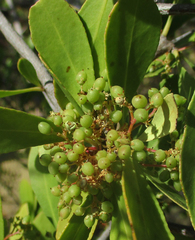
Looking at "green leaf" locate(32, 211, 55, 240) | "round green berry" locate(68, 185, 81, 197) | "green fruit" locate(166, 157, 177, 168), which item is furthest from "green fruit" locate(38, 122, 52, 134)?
"green leaf" locate(32, 211, 55, 240)

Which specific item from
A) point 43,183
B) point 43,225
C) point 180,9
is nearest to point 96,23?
point 180,9

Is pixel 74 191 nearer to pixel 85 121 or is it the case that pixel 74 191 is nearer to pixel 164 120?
pixel 85 121

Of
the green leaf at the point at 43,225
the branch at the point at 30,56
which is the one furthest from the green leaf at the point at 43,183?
the branch at the point at 30,56

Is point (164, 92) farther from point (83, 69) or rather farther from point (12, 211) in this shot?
point (12, 211)

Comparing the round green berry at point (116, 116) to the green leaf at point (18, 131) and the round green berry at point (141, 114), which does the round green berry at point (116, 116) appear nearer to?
the round green berry at point (141, 114)

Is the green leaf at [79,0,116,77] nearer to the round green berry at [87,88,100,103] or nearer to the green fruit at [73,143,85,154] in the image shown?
the round green berry at [87,88,100,103]
